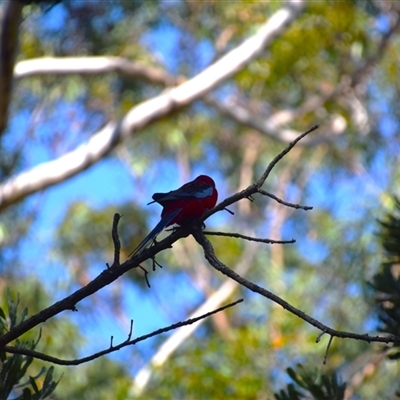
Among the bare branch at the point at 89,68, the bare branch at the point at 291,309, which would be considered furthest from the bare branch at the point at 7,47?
the bare branch at the point at 291,309

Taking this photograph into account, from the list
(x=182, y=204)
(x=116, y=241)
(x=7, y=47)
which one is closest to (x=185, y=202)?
(x=182, y=204)

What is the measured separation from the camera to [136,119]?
8.96m

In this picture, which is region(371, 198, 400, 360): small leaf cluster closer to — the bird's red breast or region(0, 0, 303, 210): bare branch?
the bird's red breast

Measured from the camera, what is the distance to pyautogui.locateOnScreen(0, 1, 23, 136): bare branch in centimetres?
619

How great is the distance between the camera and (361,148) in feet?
47.2

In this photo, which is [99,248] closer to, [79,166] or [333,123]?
[333,123]

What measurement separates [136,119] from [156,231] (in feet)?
19.6

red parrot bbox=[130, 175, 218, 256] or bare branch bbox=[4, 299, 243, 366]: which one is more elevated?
red parrot bbox=[130, 175, 218, 256]

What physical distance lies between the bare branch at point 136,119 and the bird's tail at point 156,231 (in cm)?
470

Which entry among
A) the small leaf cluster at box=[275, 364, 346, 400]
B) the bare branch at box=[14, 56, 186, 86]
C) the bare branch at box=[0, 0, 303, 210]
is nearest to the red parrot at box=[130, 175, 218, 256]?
the small leaf cluster at box=[275, 364, 346, 400]

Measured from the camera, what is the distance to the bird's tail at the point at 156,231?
2.89m

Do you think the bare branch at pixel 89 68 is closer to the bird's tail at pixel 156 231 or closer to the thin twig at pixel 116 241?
the bird's tail at pixel 156 231

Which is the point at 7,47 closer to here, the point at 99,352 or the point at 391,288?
the point at 391,288

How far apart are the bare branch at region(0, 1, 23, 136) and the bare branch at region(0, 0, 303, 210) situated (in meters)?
1.26
